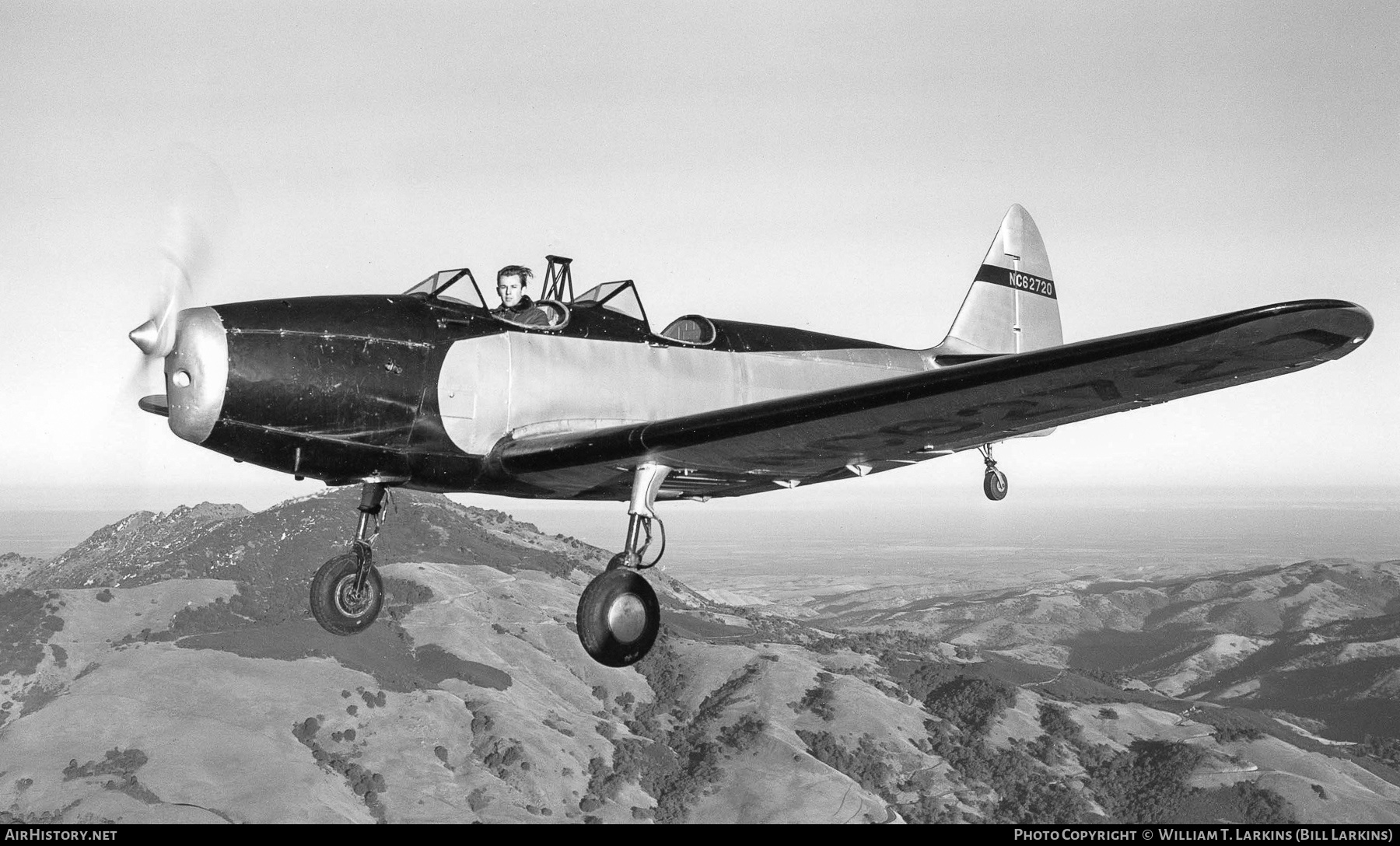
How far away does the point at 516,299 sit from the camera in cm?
1052

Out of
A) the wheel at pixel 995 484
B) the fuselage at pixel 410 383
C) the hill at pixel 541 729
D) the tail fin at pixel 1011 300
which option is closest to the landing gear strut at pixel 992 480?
the wheel at pixel 995 484

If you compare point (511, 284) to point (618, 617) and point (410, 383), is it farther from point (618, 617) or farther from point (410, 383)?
point (618, 617)

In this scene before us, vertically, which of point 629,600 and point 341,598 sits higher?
point 629,600

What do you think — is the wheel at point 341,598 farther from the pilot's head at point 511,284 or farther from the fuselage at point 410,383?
the pilot's head at point 511,284

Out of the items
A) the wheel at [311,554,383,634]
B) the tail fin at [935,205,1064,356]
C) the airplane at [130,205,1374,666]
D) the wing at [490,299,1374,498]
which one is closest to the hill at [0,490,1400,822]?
the wheel at [311,554,383,634]

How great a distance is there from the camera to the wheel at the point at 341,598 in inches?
434

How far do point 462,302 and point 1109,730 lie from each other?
552ft

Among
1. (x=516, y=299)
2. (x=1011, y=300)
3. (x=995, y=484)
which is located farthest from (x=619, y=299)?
(x=1011, y=300)

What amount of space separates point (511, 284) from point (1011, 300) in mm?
10116

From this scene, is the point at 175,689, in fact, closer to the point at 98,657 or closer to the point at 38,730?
the point at 38,730

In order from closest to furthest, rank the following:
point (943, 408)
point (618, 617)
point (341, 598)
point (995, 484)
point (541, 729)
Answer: point (943, 408) → point (618, 617) → point (341, 598) → point (995, 484) → point (541, 729)

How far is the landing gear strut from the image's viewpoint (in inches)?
567

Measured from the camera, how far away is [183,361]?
8.69m
